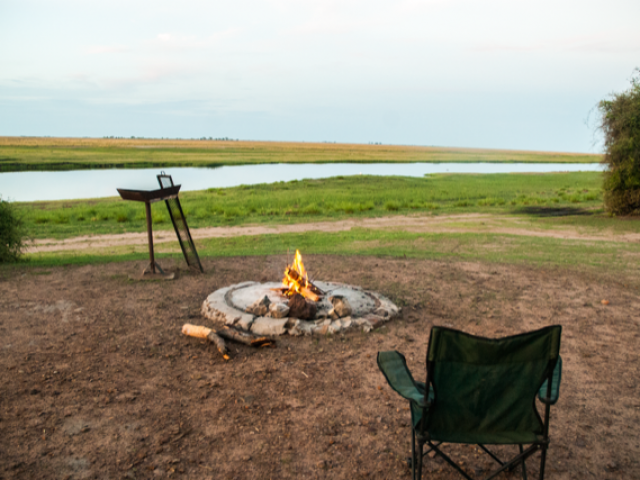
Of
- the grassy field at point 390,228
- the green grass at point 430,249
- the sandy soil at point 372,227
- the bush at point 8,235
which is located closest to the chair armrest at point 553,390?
the grassy field at point 390,228

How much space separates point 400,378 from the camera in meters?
3.00

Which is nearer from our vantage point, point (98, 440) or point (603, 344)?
point (98, 440)

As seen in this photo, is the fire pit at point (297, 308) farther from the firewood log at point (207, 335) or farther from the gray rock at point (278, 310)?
the firewood log at point (207, 335)

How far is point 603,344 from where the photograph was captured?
5.24 metres

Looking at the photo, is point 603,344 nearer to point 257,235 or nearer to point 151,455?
point 151,455

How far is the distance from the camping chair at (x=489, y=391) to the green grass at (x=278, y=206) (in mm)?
14513

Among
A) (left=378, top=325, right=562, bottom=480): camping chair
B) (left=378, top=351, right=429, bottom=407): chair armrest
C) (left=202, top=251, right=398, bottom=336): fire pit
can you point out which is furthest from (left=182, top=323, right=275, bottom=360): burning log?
(left=378, top=325, right=562, bottom=480): camping chair

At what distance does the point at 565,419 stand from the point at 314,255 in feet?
22.1

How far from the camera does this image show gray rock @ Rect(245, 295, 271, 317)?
571cm

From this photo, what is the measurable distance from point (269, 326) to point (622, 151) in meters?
16.5

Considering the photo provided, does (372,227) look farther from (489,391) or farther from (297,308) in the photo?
(489,391)

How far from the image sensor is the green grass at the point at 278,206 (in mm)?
16859

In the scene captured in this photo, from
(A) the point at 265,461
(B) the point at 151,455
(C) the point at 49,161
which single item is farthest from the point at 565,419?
(C) the point at 49,161

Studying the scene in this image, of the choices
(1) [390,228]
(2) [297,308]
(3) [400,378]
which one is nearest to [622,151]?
(1) [390,228]
